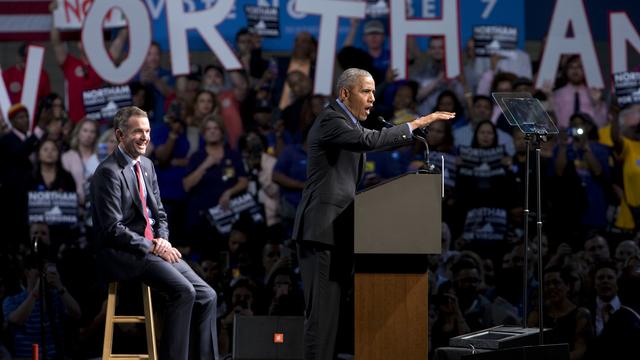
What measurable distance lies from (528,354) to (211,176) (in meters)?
3.79

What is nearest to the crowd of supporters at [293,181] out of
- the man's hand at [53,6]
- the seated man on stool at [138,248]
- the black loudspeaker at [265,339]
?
the man's hand at [53,6]

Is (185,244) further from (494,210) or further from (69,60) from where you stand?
(494,210)

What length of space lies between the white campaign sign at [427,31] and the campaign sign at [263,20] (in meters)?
0.92

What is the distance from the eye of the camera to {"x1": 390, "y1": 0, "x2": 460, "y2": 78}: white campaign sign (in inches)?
290

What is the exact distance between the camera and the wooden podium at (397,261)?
434 centimetres

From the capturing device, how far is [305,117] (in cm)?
738

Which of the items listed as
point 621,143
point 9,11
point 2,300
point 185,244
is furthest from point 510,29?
point 2,300

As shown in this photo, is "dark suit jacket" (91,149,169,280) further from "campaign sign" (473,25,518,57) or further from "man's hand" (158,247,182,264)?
"campaign sign" (473,25,518,57)

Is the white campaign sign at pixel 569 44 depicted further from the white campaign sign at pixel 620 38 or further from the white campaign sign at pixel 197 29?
the white campaign sign at pixel 197 29

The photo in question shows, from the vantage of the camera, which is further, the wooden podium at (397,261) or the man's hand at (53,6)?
the man's hand at (53,6)

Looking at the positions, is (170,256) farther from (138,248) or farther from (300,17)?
(300,17)

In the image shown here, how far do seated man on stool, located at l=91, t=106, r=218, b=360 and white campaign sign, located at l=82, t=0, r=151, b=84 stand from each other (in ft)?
9.88

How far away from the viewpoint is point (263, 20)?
7.40 meters

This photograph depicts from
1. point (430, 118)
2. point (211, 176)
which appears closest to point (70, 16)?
point (211, 176)
